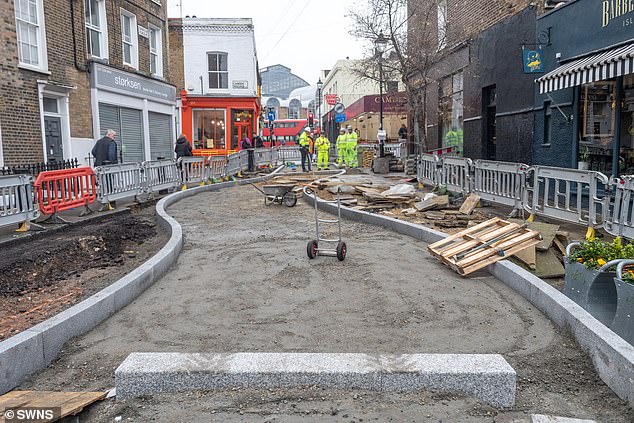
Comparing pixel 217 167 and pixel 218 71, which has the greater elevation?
pixel 218 71

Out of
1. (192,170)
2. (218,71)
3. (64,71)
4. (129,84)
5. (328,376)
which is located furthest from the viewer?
(218,71)

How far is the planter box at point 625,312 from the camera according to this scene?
4.22 meters

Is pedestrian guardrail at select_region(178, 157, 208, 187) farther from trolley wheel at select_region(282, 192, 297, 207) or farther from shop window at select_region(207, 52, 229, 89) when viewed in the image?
shop window at select_region(207, 52, 229, 89)

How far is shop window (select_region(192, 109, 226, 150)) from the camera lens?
32.1 meters

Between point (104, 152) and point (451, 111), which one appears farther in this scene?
point (451, 111)

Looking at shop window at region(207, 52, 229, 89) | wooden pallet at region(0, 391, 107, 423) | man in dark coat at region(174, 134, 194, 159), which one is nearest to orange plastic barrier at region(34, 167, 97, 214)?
man in dark coat at region(174, 134, 194, 159)

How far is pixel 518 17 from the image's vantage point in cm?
1423

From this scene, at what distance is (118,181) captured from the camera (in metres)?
12.7

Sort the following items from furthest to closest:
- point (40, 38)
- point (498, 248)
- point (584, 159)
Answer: point (40, 38) → point (584, 159) → point (498, 248)

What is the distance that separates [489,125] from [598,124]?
6.09 meters

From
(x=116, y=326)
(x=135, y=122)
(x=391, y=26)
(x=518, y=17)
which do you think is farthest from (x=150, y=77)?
(x=116, y=326)

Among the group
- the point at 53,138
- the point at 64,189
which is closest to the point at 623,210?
the point at 64,189

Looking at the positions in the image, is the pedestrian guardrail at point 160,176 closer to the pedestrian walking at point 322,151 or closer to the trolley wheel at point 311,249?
the trolley wheel at point 311,249

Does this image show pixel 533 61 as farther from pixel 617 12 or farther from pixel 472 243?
pixel 472 243
